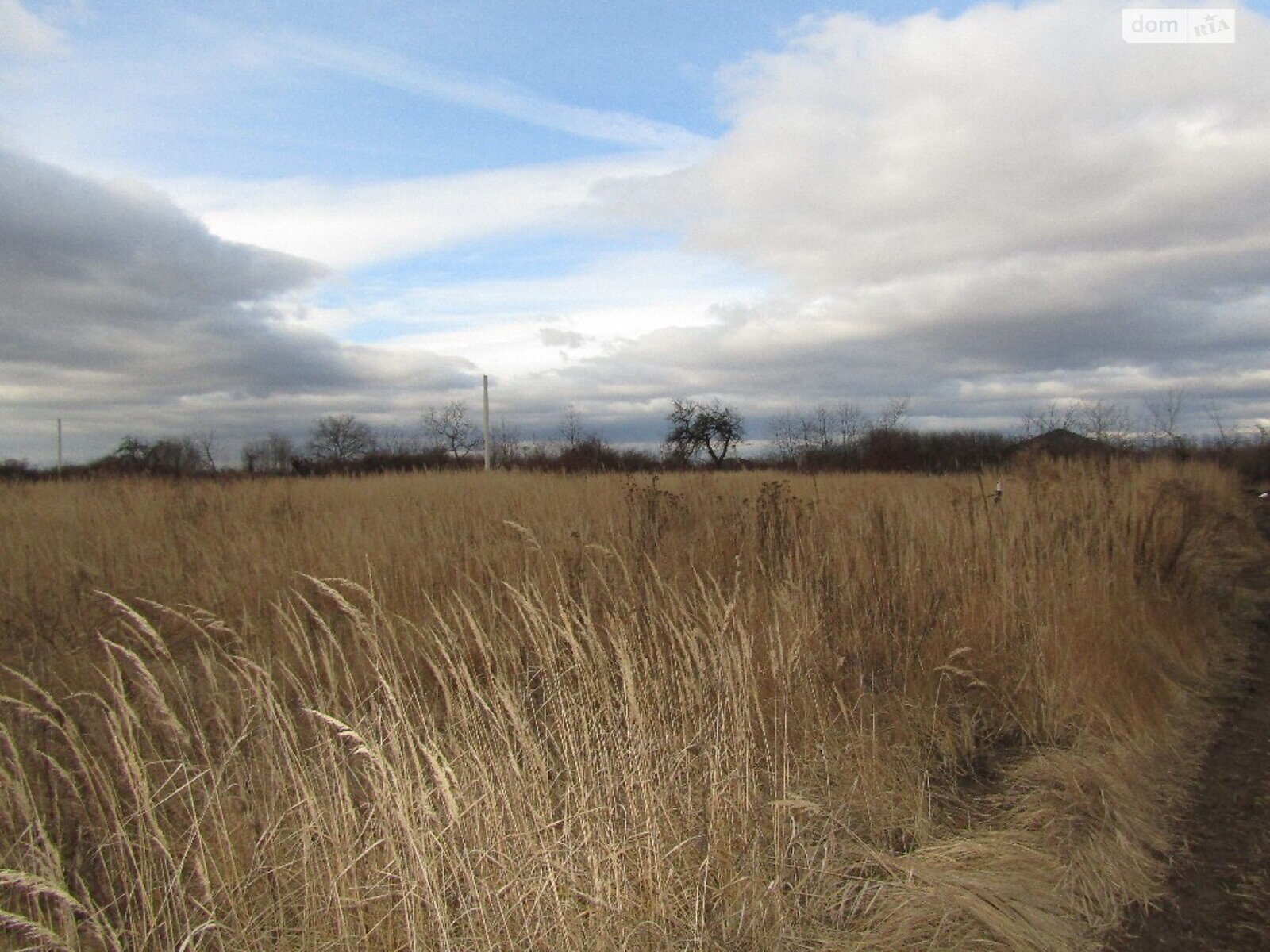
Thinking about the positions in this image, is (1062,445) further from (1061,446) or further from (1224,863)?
(1224,863)

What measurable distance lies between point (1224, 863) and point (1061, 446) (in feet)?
47.3

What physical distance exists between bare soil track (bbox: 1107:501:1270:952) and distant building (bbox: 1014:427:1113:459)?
333 inches

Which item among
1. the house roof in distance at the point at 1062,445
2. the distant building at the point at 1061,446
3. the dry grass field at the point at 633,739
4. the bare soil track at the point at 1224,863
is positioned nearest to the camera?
the dry grass field at the point at 633,739

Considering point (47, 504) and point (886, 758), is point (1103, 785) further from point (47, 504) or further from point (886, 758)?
point (47, 504)

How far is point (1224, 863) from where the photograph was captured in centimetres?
282

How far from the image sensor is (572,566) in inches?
229

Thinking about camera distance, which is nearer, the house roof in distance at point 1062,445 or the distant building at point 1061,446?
the distant building at point 1061,446

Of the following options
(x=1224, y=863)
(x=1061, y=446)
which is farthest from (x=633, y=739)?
(x=1061, y=446)

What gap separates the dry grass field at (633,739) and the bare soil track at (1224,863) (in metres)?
0.11

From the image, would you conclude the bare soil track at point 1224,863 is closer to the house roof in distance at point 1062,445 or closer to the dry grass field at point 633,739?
the dry grass field at point 633,739

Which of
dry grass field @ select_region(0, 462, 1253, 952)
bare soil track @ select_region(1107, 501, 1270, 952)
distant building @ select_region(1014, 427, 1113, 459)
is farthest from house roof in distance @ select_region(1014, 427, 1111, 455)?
bare soil track @ select_region(1107, 501, 1270, 952)

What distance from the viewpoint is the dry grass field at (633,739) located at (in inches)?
90.1

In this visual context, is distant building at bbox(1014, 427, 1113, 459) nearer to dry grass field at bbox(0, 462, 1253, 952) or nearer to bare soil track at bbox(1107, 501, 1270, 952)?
dry grass field at bbox(0, 462, 1253, 952)

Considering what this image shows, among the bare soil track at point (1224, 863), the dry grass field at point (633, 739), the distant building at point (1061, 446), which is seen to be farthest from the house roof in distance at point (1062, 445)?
the bare soil track at point (1224, 863)
